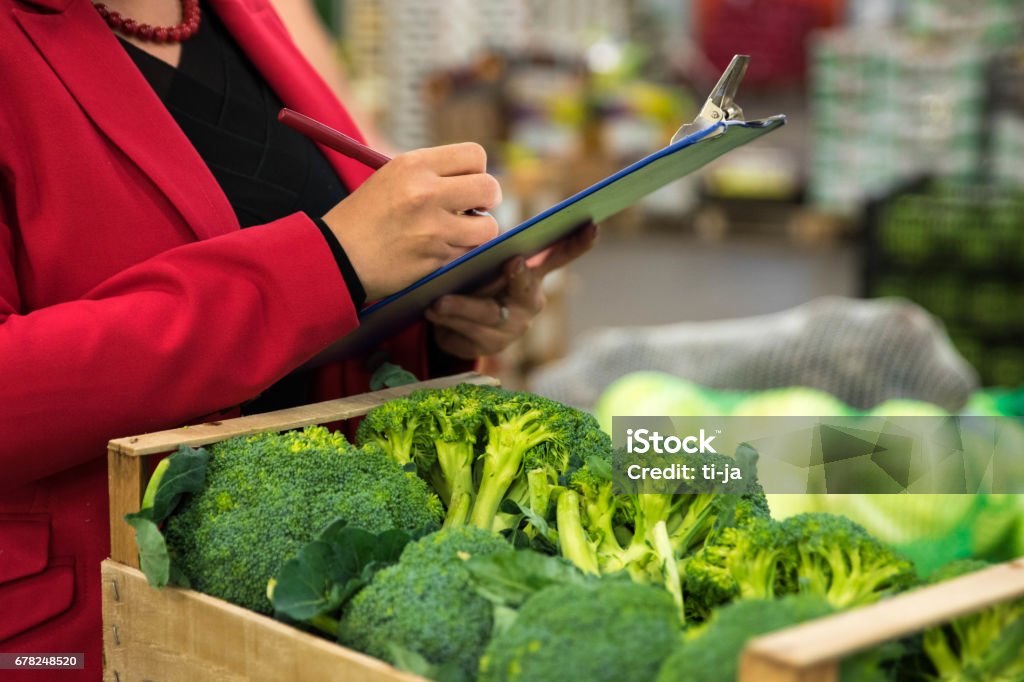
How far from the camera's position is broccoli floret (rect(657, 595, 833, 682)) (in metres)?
0.73

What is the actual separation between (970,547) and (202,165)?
1438 mm

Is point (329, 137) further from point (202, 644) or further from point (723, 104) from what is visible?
point (202, 644)

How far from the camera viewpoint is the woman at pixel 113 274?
1016 millimetres

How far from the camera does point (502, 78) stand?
8047 mm

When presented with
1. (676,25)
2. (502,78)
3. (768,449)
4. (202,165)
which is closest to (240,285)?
(202,165)

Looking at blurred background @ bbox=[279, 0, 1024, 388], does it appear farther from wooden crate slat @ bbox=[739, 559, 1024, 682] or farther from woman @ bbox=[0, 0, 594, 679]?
wooden crate slat @ bbox=[739, 559, 1024, 682]

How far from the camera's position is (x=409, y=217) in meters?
1.11

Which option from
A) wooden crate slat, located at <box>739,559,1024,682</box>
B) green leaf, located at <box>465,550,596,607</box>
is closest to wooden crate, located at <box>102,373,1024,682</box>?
wooden crate slat, located at <box>739,559,1024,682</box>

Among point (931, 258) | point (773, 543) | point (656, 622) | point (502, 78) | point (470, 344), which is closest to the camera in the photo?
point (656, 622)

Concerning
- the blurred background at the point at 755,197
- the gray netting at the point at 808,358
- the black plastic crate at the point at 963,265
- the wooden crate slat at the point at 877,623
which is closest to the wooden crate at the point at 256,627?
the wooden crate slat at the point at 877,623

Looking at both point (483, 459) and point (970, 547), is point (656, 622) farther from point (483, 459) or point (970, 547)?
point (970, 547)

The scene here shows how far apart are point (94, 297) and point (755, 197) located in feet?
27.7

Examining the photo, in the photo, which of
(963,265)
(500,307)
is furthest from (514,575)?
(963,265)

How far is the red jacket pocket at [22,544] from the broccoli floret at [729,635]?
25.3 inches
